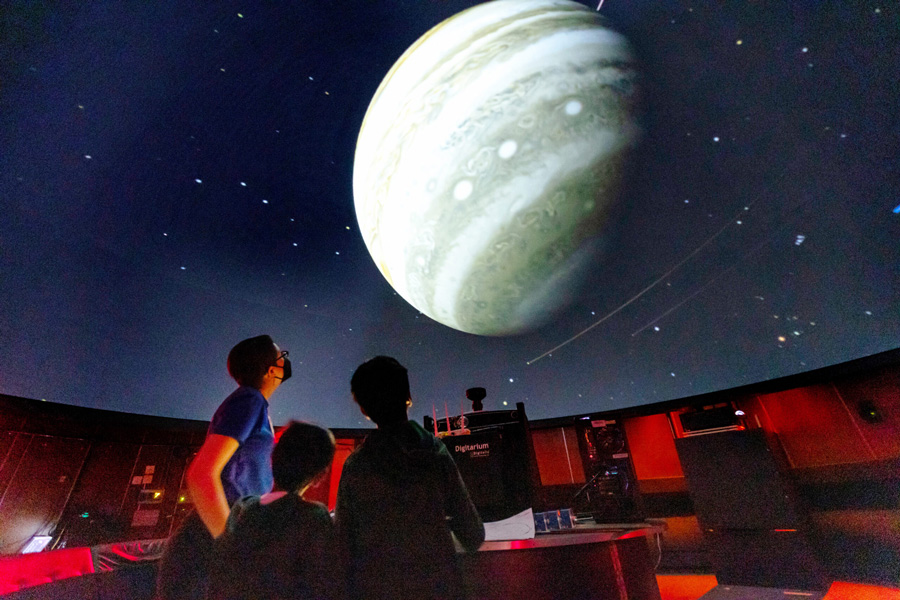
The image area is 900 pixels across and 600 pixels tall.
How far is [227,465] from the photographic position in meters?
1.39

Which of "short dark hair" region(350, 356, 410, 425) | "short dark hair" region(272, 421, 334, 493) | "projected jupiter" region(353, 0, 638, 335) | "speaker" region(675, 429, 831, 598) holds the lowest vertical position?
"speaker" region(675, 429, 831, 598)

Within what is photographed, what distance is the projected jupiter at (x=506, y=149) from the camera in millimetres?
3045

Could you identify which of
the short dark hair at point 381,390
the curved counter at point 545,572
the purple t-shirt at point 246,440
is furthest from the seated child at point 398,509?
the curved counter at point 545,572

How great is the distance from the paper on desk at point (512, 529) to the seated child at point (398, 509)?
4.84 feet

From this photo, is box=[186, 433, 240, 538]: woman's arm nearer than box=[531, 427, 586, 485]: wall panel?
Yes

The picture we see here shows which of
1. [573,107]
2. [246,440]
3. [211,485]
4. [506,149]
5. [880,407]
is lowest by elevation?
[211,485]

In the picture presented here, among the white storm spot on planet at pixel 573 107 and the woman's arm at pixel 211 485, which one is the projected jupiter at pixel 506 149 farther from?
the woman's arm at pixel 211 485

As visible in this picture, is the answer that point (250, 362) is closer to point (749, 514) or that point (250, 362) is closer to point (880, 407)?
point (749, 514)

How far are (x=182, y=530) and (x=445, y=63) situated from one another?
3.65 meters

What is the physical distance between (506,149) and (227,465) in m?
2.85

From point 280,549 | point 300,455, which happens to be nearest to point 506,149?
point 300,455

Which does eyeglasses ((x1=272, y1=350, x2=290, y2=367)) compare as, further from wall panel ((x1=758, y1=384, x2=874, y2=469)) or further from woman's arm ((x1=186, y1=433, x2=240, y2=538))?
wall panel ((x1=758, y1=384, x2=874, y2=469))

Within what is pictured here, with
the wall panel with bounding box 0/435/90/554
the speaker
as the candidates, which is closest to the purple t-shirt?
the speaker

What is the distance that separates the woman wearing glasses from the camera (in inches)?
48.5
